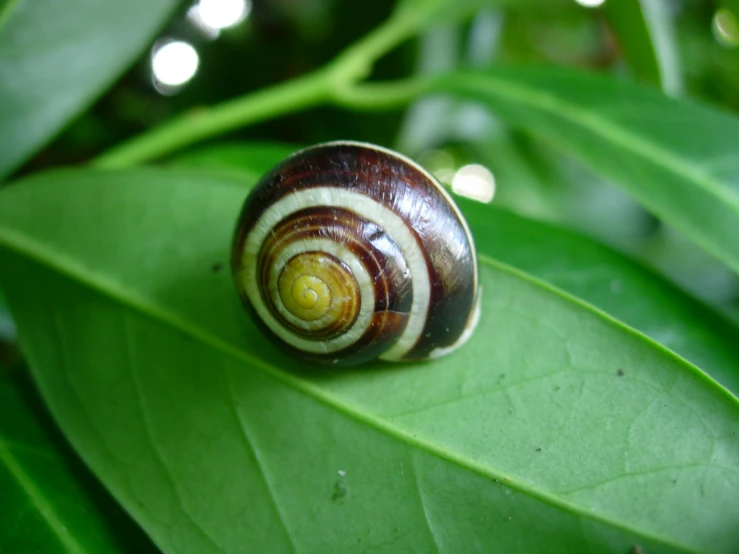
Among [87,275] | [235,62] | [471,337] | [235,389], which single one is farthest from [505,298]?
[235,62]

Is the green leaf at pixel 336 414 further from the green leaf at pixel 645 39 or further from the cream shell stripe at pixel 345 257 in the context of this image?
the green leaf at pixel 645 39

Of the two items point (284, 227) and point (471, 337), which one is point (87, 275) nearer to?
point (284, 227)

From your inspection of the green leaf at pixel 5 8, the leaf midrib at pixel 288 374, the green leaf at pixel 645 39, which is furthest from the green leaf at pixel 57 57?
the green leaf at pixel 645 39

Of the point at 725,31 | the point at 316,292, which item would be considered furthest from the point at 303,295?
the point at 725,31

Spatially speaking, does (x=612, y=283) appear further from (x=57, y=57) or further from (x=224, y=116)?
(x=57, y=57)

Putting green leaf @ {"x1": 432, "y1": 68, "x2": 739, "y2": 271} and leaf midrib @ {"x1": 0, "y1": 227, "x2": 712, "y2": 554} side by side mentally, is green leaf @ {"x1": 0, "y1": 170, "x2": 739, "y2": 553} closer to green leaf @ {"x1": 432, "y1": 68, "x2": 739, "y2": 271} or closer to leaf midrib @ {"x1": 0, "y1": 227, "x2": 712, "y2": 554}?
leaf midrib @ {"x1": 0, "y1": 227, "x2": 712, "y2": 554}
